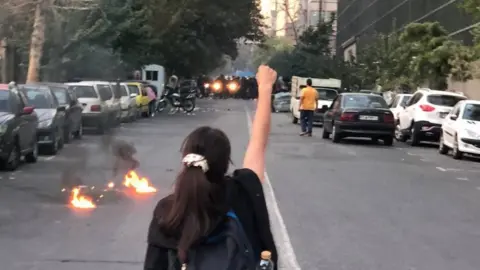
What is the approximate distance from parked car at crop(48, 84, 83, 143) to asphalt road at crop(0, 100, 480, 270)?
4.80ft

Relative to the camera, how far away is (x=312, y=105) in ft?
93.0

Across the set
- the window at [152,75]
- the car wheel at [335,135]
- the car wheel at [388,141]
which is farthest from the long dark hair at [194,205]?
the window at [152,75]

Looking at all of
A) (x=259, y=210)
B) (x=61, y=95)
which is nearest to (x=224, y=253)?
(x=259, y=210)

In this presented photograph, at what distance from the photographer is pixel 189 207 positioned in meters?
3.21

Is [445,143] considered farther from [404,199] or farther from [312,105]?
[404,199]

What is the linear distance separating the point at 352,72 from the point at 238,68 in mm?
135209

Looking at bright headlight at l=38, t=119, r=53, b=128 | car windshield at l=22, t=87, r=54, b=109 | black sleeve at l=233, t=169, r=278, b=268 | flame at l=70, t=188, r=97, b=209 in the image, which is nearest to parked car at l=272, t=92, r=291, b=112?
car windshield at l=22, t=87, r=54, b=109

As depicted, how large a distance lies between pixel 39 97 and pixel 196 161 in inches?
761

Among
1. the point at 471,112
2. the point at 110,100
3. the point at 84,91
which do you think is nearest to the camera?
the point at 471,112

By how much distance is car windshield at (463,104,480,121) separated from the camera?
74.8ft

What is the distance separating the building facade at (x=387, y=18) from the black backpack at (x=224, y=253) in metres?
32.8

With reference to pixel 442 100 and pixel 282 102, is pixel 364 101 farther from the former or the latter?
pixel 282 102

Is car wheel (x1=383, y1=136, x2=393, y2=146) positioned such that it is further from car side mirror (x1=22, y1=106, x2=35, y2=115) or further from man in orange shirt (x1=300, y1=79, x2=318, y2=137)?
car side mirror (x1=22, y1=106, x2=35, y2=115)

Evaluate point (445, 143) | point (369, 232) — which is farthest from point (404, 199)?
point (445, 143)
